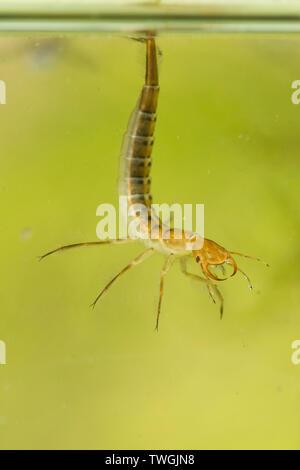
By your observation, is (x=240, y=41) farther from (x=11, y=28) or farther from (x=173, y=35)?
(x=11, y=28)

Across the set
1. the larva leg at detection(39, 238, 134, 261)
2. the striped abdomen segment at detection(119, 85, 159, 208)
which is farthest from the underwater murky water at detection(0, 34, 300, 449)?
the striped abdomen segment at detection(119, 85, 159, 208)

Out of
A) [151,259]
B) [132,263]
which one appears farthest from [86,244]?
[151,259]

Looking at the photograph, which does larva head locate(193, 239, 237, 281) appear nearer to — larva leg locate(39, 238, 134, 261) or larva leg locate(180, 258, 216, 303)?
larva leg locate(180, 258, 216, 303)

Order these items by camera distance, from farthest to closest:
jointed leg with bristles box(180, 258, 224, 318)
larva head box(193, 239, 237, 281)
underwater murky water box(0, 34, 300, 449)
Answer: underwater murky water box(0, 34, 300, 449), jointed leg with bristles box(180, 258, 224, 318), larva head box(193, 239, 237, 281)

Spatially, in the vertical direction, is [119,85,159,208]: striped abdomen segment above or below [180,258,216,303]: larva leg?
above

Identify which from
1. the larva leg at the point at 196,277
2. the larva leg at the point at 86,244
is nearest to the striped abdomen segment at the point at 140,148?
the larva leg at the point at 86,244

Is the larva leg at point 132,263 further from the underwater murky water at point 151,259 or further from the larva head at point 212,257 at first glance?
the larva head at point 212,257
